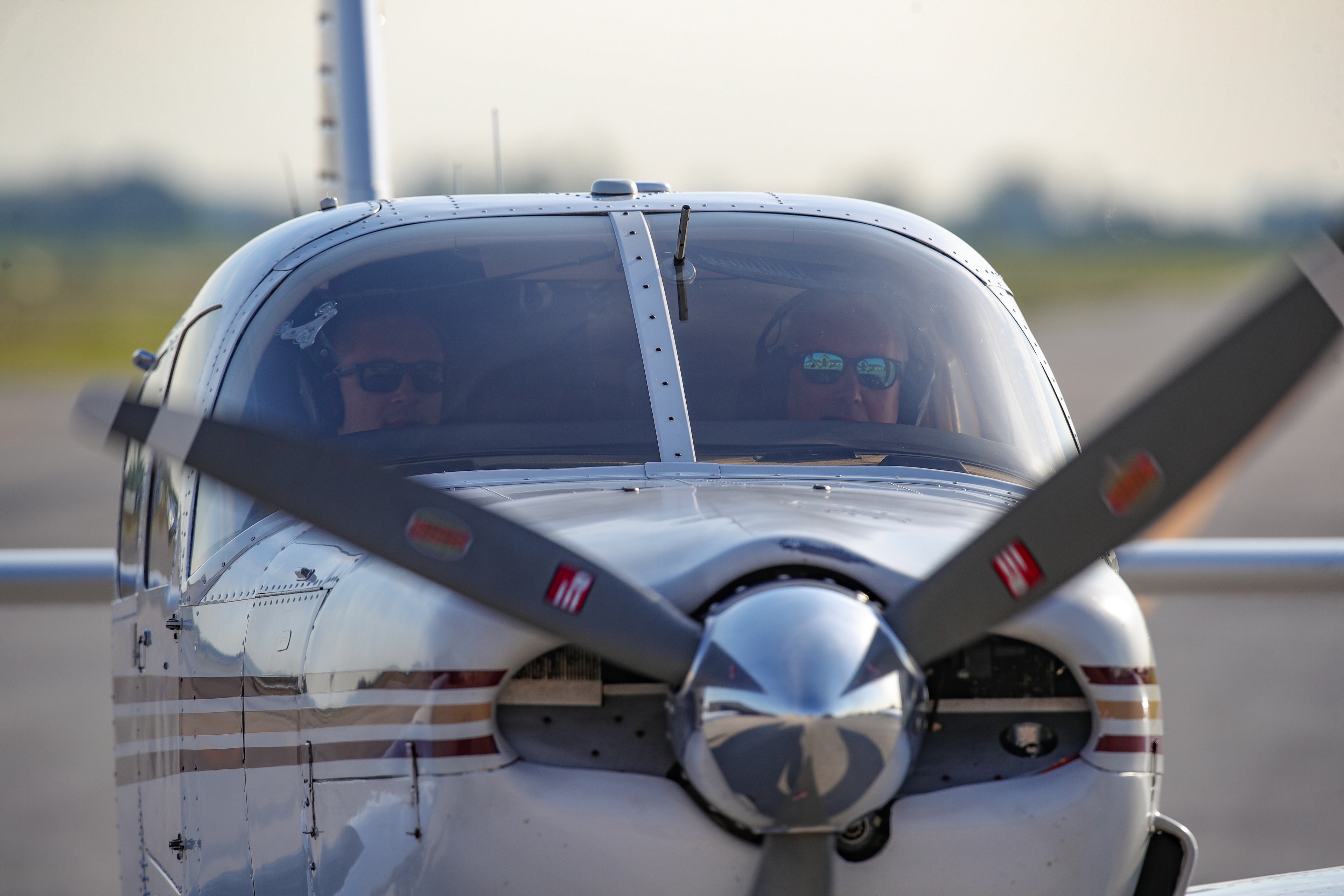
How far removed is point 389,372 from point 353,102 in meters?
3.64

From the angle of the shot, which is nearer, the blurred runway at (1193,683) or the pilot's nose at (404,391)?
the pilot's nose at (404,391)

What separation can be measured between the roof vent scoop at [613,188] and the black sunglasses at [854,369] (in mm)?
804

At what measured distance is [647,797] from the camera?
241 centimetres

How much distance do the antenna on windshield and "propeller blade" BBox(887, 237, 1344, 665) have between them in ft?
4.83

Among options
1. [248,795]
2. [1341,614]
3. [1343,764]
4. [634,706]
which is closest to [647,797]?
[634,706]

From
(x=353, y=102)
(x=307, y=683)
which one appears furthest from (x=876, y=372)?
(x=353, y=102)

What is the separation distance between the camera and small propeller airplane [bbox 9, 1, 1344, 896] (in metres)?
2.25

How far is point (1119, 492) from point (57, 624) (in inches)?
870

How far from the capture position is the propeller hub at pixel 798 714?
2129mm

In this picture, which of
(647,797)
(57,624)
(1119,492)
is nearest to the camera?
(1119,492)

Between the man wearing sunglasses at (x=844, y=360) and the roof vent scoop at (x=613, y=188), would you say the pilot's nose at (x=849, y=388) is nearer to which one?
the man wearing sunglasses at (x=844, y=360)

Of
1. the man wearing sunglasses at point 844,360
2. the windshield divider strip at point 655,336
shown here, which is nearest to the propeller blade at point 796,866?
the windshield divider strip at point 655,336

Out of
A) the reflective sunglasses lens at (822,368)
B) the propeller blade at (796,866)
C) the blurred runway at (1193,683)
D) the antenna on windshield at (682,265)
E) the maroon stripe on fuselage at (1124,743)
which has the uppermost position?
the antenna on windshield at (682,265)

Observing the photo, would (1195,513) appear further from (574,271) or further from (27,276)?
(27,276)
